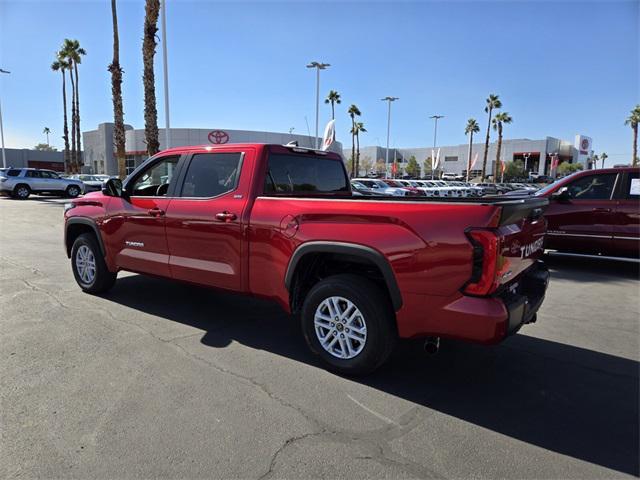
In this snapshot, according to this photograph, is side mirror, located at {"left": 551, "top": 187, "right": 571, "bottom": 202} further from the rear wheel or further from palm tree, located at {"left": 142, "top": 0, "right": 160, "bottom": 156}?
the rear wheel

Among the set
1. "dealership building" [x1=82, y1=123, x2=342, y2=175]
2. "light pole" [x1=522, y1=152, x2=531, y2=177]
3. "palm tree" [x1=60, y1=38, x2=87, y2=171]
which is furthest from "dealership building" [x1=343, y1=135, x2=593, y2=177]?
"palm tree" [x1=60, y1=38, x2=87, y2=171]

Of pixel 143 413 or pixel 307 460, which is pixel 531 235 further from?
pixel 143 413

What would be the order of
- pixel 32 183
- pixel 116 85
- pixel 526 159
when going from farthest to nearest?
pixel 526 159, pixel 32 183, pixel 116 85

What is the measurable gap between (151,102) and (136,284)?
12245mm

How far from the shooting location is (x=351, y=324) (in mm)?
3545

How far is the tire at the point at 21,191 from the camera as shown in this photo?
25.2 metres

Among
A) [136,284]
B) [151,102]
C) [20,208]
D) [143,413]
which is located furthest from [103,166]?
[143,413]

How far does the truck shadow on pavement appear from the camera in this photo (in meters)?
2.88

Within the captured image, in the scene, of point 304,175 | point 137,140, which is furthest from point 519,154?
point 304,175

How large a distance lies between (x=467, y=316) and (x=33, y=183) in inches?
1149

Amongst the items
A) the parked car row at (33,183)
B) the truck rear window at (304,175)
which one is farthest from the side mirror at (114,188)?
the parked car row at (33,183)

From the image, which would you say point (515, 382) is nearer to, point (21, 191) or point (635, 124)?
point (21, 191)

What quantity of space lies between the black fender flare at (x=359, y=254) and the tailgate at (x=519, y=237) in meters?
0.73

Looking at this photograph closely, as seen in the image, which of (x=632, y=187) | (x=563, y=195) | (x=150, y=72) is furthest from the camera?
(x=150, y=72)
